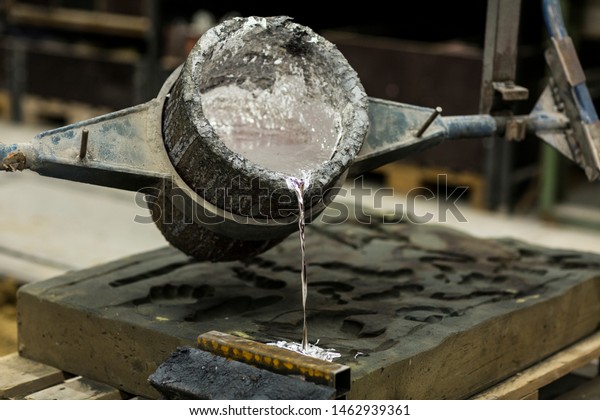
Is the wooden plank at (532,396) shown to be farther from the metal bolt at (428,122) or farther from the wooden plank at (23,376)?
the wooden plank at (23,376)

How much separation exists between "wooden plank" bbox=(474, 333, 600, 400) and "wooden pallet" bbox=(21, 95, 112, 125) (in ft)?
17.2

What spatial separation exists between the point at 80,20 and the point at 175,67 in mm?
1740

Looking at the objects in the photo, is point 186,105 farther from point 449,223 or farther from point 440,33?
point 440,33

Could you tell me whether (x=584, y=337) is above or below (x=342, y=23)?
below

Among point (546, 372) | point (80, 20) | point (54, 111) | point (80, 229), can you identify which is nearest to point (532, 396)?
point (546, 372)

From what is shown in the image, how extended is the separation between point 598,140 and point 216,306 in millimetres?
1689

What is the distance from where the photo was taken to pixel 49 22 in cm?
1002

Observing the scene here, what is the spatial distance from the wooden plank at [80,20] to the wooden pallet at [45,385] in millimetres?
4788

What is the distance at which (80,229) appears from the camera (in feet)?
24.2

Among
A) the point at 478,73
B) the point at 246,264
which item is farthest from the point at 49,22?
the point at 246,264

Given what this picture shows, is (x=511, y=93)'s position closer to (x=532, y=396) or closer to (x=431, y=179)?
(x=532, y=396)

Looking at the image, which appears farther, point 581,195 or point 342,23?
point 342,23

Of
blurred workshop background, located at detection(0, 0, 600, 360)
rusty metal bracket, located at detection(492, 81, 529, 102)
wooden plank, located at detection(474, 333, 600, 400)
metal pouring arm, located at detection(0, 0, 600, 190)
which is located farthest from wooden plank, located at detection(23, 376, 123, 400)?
rusty metal bracket, located at detection(492, 81, 529, 102)

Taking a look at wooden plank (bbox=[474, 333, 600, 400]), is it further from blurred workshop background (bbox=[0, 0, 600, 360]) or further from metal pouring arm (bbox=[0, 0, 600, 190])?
blurred workshop background (bbox=[0, 0, 600, 360])
